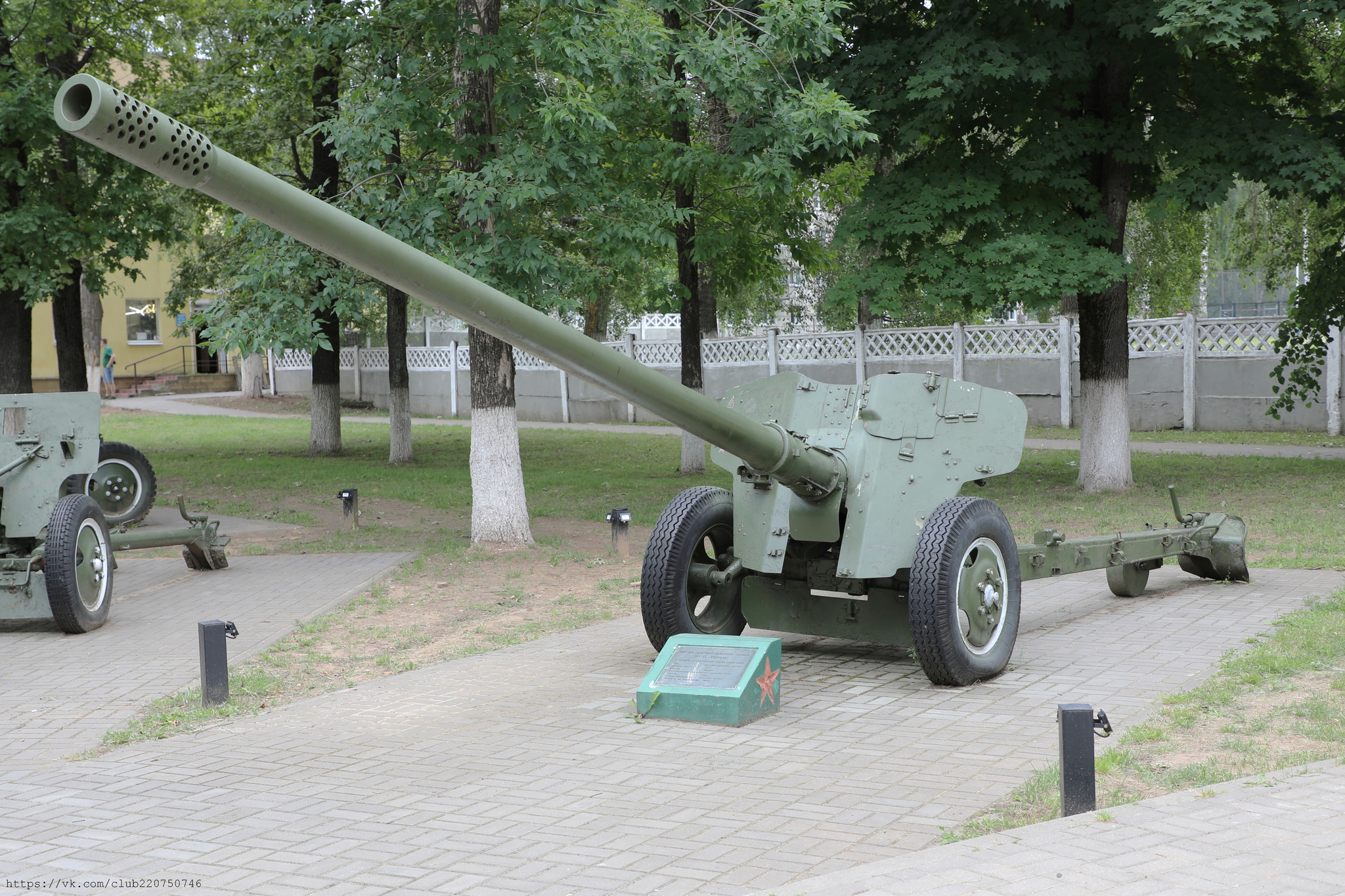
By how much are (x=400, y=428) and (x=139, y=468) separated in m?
6.45

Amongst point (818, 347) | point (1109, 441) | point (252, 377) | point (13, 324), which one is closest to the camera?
point (1109, 441)

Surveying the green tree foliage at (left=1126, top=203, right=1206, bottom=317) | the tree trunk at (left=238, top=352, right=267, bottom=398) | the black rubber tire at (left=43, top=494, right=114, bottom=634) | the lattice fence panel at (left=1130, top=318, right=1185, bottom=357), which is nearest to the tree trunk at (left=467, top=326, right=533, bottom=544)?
the black rubber tire at (left=43, top=494, right=114, bottom=634)

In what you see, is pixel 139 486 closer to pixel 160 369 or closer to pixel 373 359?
pixel 373 359

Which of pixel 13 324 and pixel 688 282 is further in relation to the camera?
pixel 688 282

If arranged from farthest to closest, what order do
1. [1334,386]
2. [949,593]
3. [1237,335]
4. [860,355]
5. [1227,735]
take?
[860,355], [1237,335], [1334,386], [949,593], [1227,735]

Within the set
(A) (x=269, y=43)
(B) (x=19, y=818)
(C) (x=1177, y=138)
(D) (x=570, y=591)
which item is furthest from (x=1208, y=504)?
(A) (x=269, y=43)

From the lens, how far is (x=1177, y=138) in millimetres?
13383

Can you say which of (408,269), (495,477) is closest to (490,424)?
(495,477)

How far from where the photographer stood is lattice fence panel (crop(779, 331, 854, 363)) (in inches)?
955

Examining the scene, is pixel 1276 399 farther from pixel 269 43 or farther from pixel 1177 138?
pixel 269 43

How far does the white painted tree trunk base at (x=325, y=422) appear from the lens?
20.9m

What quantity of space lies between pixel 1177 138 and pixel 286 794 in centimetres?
1179

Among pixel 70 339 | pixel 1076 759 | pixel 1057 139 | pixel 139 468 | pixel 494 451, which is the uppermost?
pixel 1057 139

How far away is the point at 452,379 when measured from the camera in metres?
30.8
